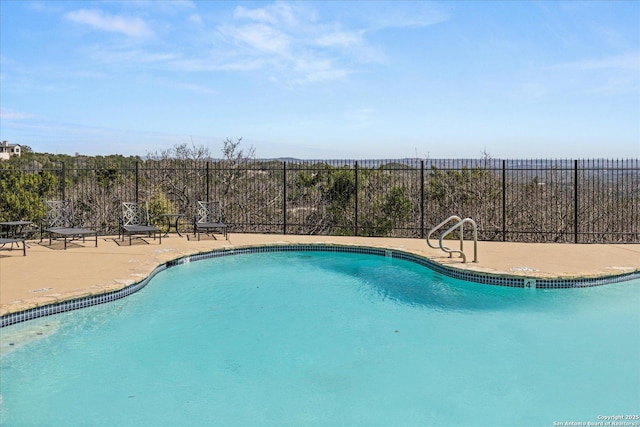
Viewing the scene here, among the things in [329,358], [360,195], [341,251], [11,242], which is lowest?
[329,358]

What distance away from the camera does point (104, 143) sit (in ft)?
65.9

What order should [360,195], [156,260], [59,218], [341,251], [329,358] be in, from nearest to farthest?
[329,358] → [156,260] → [341,251] → [59,218] → [360,195]

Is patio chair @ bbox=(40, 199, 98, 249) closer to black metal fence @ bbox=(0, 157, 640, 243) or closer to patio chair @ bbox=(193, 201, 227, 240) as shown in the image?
black metal fence @ bbox=(0, 157, 640, 243)

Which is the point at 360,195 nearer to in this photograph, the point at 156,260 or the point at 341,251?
the point at 341,251

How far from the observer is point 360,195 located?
13273 millimetres

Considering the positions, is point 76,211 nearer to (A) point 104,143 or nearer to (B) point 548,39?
(A) point 104,143

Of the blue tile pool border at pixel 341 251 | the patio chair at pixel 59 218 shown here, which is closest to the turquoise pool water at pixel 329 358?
the blue tile pool border at pixel 341 251

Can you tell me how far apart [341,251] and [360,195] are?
3.43 metres

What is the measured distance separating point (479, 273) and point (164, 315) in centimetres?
452

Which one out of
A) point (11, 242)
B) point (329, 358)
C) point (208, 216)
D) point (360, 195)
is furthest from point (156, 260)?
point (360, 195)

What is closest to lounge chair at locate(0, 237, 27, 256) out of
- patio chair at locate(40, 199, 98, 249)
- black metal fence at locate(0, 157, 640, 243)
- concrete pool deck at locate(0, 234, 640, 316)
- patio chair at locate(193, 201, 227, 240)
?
concrete pool deck at locate(0, 234, 640, 316)

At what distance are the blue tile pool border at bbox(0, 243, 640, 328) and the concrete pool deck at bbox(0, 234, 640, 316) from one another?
7 cm

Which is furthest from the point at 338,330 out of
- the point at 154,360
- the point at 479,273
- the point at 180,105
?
the point at 180,105

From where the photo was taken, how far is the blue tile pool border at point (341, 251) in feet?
17.5
